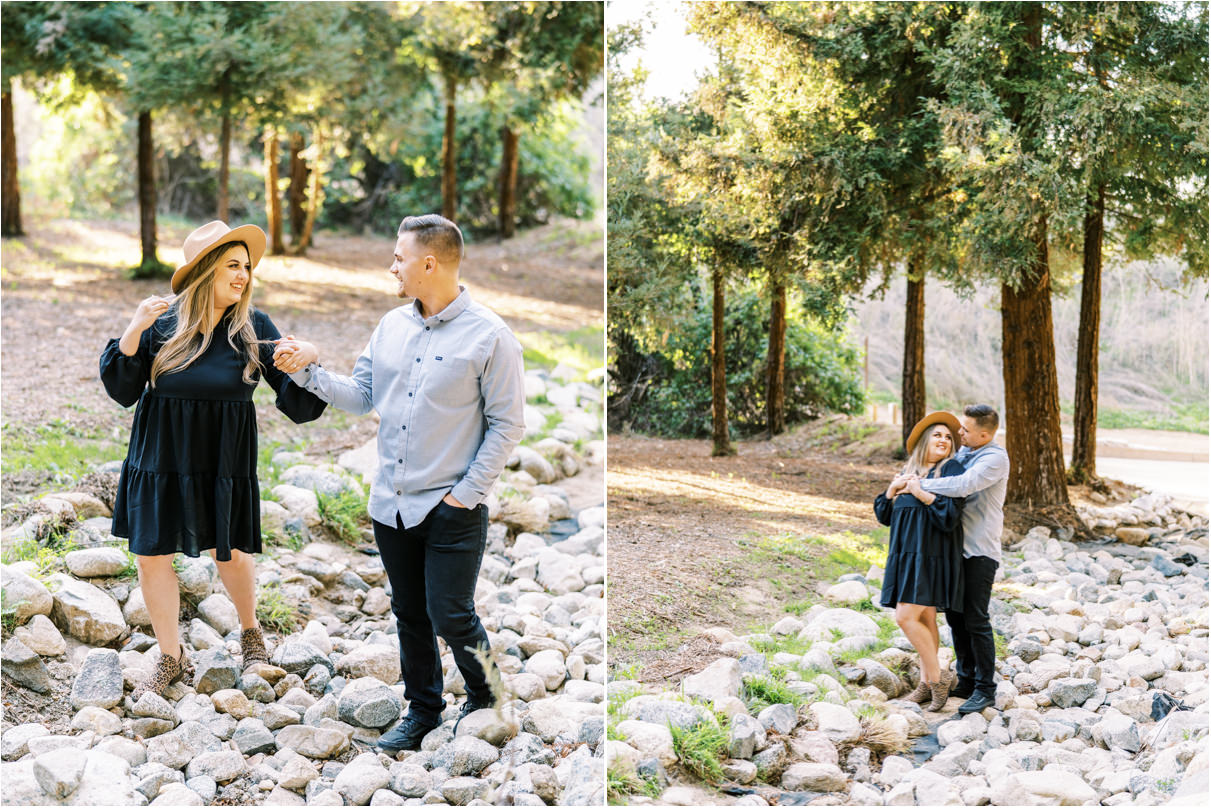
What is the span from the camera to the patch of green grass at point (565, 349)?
27.7 ft

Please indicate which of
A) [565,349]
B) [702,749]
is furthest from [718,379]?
[565,349]

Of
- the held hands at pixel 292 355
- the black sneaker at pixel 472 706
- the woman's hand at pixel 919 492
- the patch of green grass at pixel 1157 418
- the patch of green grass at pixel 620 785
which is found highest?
the held hands at pixel 292 355

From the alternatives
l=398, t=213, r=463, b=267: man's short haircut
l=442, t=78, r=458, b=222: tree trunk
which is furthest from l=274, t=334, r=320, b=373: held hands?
l=442, t=78, r=458, b=222: tree trunk

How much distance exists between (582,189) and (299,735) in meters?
13.7

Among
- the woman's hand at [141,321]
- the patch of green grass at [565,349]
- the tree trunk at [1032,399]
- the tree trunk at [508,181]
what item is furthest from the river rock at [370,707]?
the tree trunk at [508,181]

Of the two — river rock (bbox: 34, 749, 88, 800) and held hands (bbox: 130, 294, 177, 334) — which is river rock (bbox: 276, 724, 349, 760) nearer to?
river rock (bbox: 34, 749, 88, 800)

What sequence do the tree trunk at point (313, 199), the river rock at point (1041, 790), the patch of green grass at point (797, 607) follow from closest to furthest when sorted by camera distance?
the river rock at point (1041, 790), the patch of green grass at point (797, 607), the tree trunk at point (313, 199)

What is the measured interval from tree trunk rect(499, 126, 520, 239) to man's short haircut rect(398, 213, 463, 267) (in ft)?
38.1

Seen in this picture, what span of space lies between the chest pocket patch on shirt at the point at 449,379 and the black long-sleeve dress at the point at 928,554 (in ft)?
5.70

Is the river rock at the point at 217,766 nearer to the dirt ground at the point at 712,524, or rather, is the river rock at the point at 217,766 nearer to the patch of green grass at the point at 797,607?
the dirt ground at the point at 712,524

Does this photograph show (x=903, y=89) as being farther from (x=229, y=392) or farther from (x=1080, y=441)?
(x=229, y=392)

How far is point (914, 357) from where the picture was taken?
6535 millimetres

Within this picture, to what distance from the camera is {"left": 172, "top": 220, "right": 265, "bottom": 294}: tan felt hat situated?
9.62 feet

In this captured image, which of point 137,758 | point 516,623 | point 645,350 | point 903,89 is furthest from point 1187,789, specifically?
point 903,89
